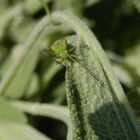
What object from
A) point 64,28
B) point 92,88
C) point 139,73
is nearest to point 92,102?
point 92,88

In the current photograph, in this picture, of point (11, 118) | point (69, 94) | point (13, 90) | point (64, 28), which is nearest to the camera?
point (69, 94)

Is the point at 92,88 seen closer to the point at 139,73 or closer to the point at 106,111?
the point at 106,111

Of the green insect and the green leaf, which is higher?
the green insect

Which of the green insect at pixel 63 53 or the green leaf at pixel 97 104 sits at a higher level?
the green insect at pixel 63 53

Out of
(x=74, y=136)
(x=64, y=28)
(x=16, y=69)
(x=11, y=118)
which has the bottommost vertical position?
(x=74, y=136)
